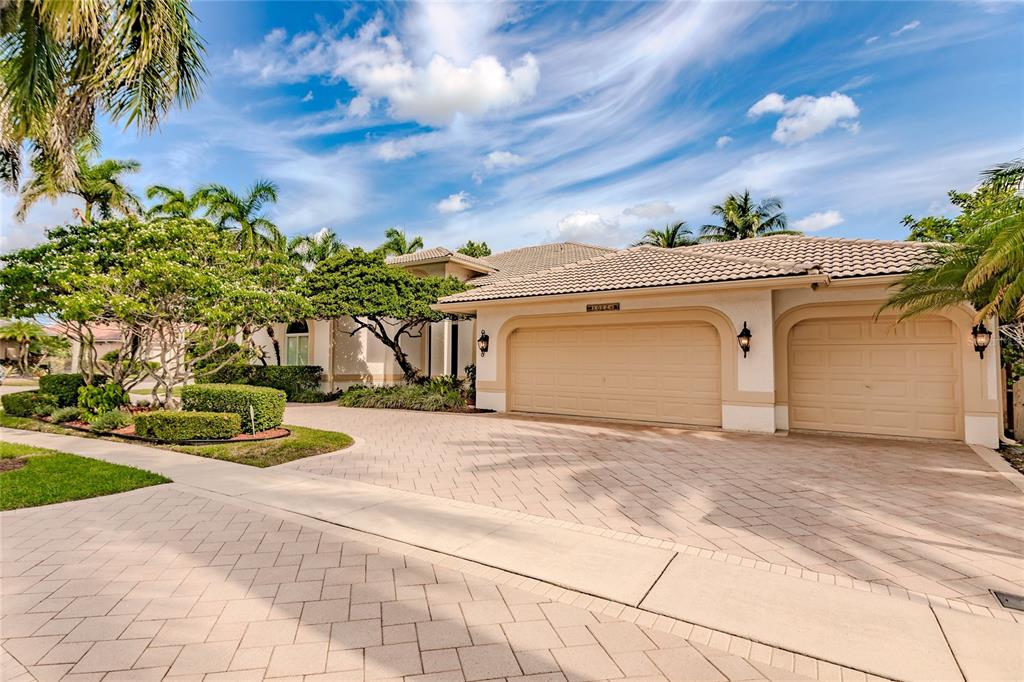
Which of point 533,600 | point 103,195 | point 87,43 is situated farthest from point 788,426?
point 103,195

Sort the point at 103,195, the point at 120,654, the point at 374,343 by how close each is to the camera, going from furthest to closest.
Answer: the point at 374,343, the point at 103,195, the point at 120,654

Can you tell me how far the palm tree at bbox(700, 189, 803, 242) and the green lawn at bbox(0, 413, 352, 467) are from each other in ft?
97.4

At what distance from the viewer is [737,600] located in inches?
136

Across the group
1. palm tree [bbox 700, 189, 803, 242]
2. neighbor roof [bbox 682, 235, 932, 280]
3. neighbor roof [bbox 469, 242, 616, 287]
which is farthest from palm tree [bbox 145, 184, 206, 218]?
palm tree [bbox 700, 189, 803, 242]

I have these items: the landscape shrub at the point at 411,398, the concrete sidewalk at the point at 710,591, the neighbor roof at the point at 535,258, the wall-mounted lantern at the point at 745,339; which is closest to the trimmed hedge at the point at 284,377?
the landscape shrub at the point at 411,398

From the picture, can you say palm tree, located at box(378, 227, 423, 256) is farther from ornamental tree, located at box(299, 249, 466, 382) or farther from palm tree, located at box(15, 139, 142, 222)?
ornamental tree, located at box(299, 249, 466, 382)

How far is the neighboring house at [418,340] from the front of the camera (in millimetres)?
19094

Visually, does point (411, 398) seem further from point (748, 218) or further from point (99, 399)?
point (748, 218)

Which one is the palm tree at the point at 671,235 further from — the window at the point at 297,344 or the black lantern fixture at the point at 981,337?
the black lantern fixture at the point at 981,337

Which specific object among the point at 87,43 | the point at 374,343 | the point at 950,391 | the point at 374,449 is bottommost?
the point at 374,449

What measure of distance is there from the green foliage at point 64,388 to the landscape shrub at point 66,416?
136cm

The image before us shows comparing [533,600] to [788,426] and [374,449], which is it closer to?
[374,449]

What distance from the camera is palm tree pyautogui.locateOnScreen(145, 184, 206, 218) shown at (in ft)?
60.0

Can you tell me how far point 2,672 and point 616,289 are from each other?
11216mm
